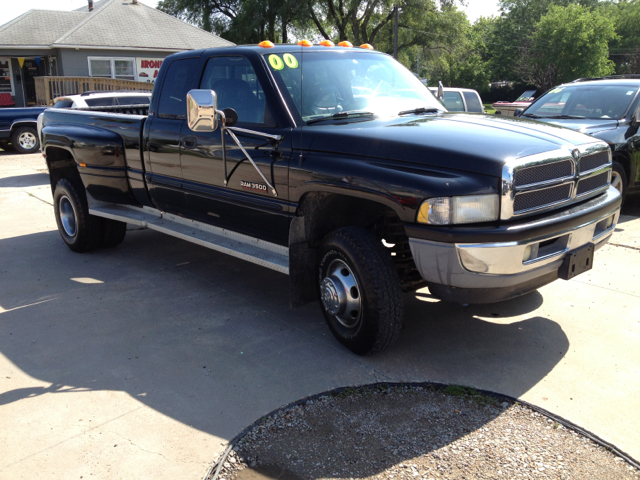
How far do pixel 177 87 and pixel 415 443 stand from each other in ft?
11.7

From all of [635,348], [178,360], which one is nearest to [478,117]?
[635,348]

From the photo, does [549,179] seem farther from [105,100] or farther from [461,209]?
[105,100]

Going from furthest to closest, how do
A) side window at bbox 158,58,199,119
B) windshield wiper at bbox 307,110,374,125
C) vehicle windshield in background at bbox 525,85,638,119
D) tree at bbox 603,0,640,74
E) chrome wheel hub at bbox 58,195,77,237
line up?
tree at bbox 603,0,640,74, vehicle windshield in background at bbox 525,85,638,119, chrome wheel hub at bbox 58,195,77,237, side window at bbox 158,58,199,119, windshield wiper at bbox 307,110,374,125

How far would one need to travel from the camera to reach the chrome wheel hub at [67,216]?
21.1 ft

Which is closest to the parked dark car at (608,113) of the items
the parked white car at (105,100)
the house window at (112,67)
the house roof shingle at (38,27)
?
the parked white car at (105,100)

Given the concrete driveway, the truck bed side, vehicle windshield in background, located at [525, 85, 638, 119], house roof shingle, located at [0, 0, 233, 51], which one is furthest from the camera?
house roof shingle, located at [0, 0, 233, 51]

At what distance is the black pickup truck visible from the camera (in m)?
3.22

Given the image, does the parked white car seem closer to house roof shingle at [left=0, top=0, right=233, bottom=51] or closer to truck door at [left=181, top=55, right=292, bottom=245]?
truck door at [left=181, top=55, right=292, bottom=245]

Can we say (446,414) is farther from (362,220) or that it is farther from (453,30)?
(453,30)

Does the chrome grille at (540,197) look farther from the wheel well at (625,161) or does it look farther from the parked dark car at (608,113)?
the wheel well at (625,161)

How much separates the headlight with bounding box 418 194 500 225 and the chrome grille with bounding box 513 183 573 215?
0.16 metres

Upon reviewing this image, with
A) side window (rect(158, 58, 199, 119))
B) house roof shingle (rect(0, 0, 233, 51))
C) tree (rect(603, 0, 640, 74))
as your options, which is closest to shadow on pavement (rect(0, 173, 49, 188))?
side window (rect(158, 58, 199, 119))

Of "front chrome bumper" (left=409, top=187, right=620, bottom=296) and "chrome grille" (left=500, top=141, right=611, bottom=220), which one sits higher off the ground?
"chrome grille" (left=500, top=141, right=611, bottom=220)

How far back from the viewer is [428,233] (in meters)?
3.22
